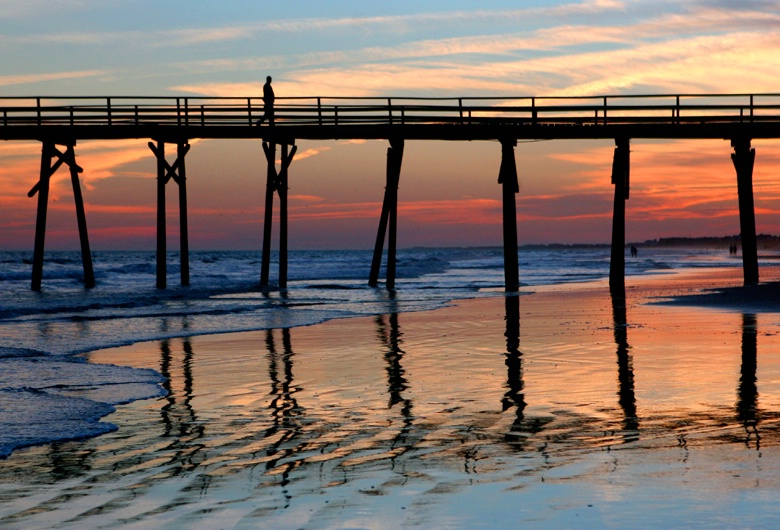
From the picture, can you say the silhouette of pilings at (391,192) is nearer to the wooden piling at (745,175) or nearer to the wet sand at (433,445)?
the wooden piling at (745,175)

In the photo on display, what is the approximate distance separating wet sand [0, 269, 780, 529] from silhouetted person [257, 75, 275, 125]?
1407 centimetres

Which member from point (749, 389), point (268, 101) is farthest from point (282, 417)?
Answer: point (268, 101)

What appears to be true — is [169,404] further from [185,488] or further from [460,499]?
[460,499]

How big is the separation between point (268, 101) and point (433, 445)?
20.7m

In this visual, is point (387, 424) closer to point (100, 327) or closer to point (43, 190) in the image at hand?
point (100, 327)

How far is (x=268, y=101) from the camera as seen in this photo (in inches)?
1033

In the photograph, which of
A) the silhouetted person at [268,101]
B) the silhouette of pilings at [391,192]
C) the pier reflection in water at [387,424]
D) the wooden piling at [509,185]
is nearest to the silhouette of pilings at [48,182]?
the silhouetted person at [268,101]

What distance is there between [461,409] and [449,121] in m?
18.6

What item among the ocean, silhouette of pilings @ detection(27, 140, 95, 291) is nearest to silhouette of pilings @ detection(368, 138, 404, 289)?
the ocean

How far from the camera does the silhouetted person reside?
85.6 ft

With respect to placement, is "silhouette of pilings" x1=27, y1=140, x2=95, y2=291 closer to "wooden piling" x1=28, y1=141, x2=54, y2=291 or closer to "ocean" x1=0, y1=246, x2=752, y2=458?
"wooden piling" x1=28, y1=141, x2=54, y2=291

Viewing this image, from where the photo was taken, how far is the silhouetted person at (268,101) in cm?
2609

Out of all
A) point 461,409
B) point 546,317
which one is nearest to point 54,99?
point 546,317

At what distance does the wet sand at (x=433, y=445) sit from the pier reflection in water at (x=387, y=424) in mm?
24
